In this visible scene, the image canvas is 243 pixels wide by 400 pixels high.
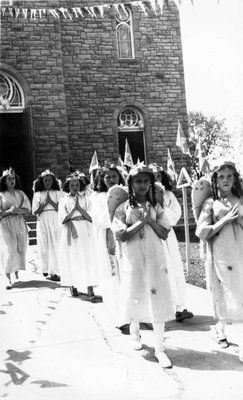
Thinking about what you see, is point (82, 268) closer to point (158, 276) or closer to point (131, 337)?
point (131, 337)

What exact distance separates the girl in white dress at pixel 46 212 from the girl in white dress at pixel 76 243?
157 cm

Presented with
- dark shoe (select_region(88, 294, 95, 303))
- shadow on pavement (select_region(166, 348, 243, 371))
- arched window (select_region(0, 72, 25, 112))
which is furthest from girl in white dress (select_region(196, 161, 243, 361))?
arched window (select_region(0, 72, 25, 112))

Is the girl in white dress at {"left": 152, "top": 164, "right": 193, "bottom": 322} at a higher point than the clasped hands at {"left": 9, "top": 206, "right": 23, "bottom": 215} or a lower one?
lower

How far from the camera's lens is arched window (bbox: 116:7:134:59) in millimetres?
17641

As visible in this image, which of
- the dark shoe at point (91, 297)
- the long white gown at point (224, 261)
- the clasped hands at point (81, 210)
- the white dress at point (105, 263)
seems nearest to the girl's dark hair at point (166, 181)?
the white dress at point (105, 263)

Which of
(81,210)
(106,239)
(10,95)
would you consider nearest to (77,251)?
(81,210)

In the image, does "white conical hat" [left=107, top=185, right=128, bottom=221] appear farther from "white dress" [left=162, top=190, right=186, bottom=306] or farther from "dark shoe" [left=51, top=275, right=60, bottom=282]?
"dark shoe" [left=51, top=275, right=60, bottom=282]

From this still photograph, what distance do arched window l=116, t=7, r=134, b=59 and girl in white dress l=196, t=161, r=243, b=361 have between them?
580 inches

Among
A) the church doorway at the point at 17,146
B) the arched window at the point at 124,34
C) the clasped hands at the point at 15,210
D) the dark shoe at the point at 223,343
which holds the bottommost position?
the dark shoe at the point at 223,343

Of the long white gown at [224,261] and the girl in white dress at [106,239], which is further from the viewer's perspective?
the girl in white dress at [106,239]

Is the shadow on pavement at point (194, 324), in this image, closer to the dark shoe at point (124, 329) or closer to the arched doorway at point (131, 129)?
the dark shoe at point (124, 329)

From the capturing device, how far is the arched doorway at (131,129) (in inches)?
691

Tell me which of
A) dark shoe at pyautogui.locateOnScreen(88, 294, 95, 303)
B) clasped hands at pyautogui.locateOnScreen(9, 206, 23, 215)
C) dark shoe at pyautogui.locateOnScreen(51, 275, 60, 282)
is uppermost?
clasped hands at pyautogui.locateOnScreen(9, 206, 23, 215)

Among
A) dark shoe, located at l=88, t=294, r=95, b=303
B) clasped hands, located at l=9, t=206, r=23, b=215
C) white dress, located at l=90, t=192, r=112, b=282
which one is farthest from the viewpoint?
clasped hands, located at l=9, t=206, r=23, b=215
